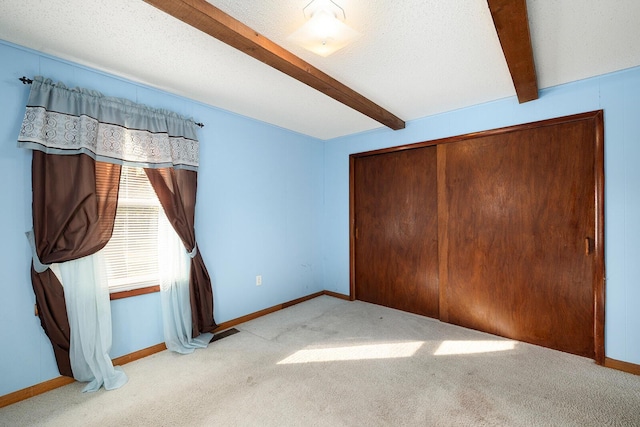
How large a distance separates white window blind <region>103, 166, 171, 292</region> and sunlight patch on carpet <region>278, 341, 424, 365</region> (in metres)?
1.41

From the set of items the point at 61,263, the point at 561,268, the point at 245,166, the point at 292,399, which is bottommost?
the point at 292,399

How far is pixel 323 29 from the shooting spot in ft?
4.90

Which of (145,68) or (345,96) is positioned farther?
(345,96)

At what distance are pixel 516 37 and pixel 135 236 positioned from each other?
300cm

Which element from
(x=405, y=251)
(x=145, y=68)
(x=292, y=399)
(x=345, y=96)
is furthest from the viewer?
(x=405, y=251)

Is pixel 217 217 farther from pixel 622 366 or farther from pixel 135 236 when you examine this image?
pixel 622 366

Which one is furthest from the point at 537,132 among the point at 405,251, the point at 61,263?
the point at 61,263

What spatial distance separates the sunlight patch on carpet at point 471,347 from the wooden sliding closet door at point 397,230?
23.8 inches

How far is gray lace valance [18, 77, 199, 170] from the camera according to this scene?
1.84m

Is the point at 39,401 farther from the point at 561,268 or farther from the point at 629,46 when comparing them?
the point at 629,46

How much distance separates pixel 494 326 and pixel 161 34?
3.63 meters

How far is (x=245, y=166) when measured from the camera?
3162 millimetres

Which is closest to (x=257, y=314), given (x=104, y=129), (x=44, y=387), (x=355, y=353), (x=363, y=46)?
(x=355, y=353)

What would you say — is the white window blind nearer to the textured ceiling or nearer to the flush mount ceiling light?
the textured ceiling
